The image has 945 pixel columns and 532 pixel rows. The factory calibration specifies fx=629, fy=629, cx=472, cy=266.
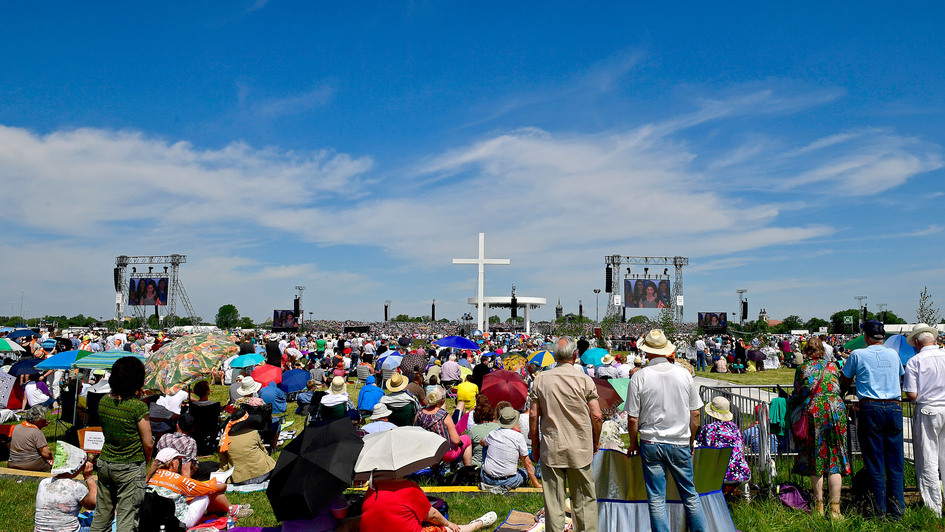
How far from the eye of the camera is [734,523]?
551cm

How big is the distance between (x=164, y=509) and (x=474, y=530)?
2616 millimetres

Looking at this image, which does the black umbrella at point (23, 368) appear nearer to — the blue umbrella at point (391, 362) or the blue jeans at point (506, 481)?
the blue umbrella at point (391, 362)

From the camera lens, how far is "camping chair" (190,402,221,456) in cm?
926

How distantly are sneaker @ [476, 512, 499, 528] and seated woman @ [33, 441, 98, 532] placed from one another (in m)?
3.48

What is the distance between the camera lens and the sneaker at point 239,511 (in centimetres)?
600

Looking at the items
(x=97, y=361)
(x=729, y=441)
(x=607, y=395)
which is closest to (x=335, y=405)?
(x=97, y=361)

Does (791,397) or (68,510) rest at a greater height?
(791,397)

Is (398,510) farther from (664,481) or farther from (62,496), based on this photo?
(62,496)

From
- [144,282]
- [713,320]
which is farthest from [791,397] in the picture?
[713,320]

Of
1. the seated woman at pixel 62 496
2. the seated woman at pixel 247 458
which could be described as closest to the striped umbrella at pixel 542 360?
the seated woman at pixel 247 458

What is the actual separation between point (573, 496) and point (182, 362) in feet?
25.4

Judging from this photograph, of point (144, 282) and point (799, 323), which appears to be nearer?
point (144, 282)

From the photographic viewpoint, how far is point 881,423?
5.58 meters

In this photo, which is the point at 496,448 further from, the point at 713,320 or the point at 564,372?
the point at 713,320
